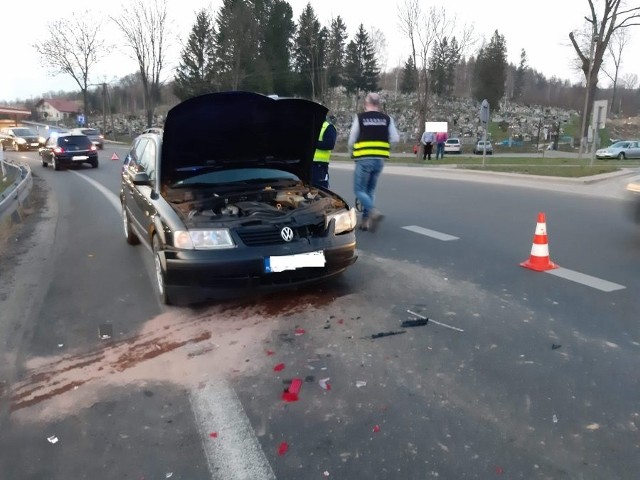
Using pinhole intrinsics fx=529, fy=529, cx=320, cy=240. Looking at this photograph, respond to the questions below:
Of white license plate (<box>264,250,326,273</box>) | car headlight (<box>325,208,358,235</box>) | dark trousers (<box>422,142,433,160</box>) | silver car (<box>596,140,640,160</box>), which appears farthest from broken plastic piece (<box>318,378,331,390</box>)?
silver car (<box>596,140,640,160</box>)

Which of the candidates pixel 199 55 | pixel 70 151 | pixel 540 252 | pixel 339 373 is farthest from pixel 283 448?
pixel 199 55

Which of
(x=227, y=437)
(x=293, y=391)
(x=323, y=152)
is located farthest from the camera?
(x=323, y=152)

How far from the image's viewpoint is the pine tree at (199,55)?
5476 centimetres

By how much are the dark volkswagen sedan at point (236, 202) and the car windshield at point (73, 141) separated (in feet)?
58.4

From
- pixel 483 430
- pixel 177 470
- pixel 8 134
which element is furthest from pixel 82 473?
pixel 8 134

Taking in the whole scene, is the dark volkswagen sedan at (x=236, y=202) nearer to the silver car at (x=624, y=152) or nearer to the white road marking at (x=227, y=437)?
the white road marking at (x=227, y=437)

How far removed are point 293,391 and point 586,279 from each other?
12.0ft

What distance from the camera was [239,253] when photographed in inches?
172

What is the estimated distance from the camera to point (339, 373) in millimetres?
3529

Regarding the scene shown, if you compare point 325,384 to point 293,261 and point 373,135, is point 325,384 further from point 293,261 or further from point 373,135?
point 373,135

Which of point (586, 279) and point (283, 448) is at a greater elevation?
point (586, 279)

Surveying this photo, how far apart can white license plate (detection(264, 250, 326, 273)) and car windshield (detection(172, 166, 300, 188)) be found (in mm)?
1594

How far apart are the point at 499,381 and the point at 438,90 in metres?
86.1

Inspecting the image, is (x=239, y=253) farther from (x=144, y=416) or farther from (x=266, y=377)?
(x=144, y=416)
